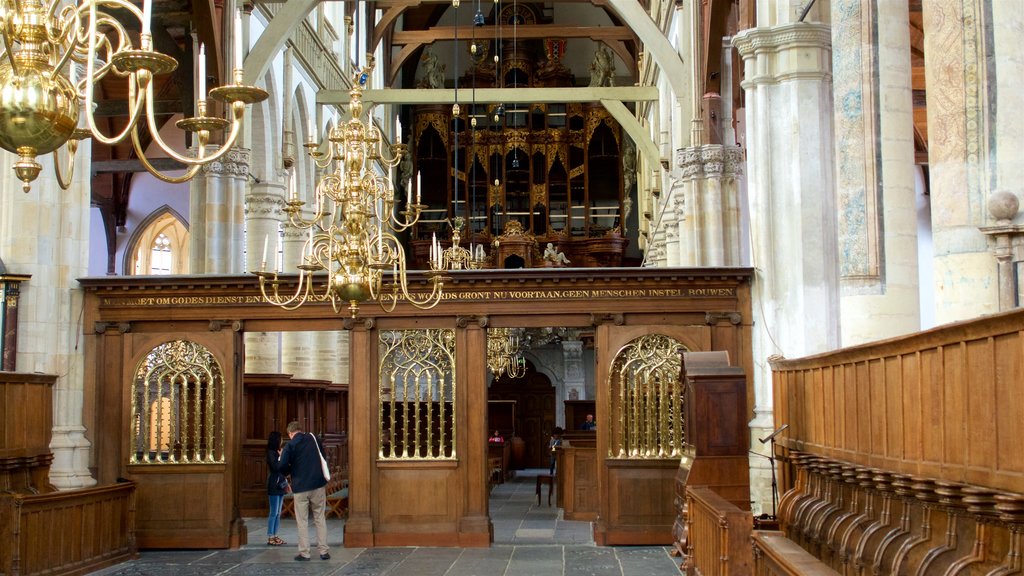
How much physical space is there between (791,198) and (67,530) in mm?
7699

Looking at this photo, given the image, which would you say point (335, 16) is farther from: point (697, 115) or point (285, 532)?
point (285, 532)

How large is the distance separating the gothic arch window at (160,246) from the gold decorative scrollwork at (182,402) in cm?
1558

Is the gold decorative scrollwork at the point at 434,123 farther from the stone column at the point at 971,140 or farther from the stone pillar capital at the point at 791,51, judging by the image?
the stone column at the point at 971,140

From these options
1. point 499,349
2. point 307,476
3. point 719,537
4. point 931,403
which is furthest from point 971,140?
point 499,349

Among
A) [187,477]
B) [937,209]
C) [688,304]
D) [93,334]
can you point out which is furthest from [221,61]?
[937,209]

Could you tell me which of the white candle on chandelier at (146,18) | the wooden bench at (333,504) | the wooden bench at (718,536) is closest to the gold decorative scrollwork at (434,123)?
the wooden bench at (333,504)

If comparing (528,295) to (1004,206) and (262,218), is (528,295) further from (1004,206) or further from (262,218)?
(262,218)

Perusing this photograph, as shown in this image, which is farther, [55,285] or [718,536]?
[55,285]

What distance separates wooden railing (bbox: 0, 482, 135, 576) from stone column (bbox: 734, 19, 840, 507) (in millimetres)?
6489

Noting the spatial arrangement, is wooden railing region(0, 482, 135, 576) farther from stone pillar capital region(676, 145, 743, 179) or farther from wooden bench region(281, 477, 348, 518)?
stone pillar capital region(676, 145, 743, 179)

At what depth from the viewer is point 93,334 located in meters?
13.5

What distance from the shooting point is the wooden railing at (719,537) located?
7.39 meters

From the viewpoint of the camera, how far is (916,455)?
7.49 metres

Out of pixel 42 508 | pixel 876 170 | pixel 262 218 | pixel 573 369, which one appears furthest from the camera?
pixel 573 369
